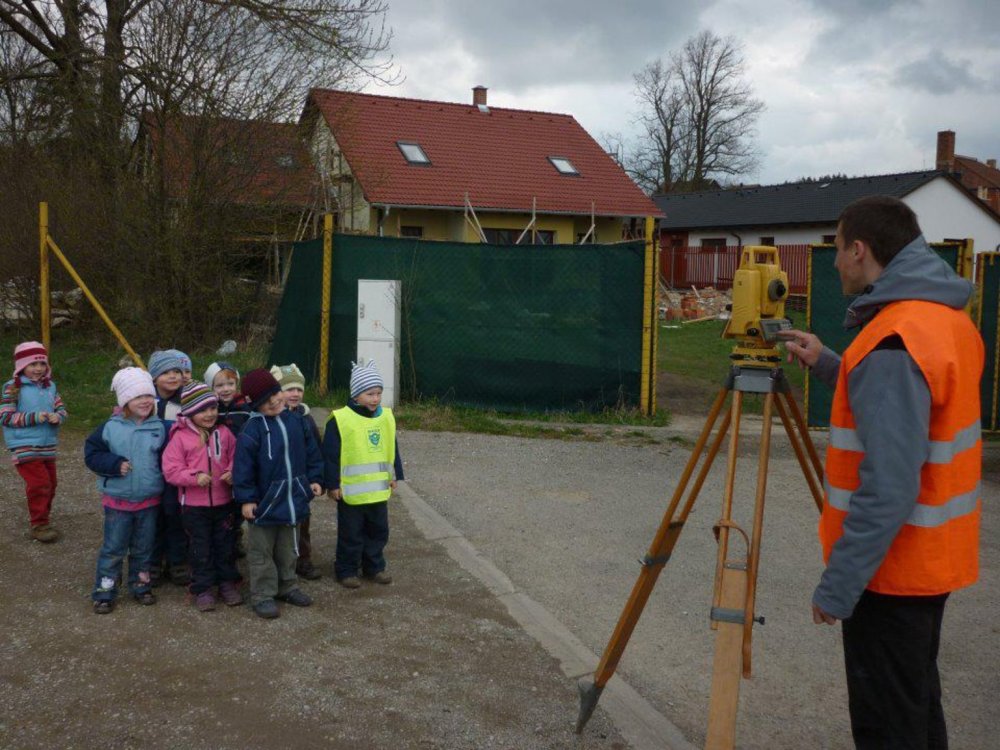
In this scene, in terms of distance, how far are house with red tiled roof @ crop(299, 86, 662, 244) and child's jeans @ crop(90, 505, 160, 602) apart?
18.2 metres

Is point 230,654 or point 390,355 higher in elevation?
point 390,355

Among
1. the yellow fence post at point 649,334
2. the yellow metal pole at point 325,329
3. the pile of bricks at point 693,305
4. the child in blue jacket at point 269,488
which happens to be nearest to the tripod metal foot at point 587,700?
the child in blue jacket at point 269,488

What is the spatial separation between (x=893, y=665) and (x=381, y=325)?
799 cm

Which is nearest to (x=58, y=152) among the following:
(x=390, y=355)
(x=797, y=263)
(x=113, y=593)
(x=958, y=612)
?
(x=390, y=355)

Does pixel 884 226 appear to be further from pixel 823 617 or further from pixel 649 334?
pixel 649 334

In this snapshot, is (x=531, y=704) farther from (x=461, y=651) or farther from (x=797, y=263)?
(x=797, y=263)

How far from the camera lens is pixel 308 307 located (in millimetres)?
11234

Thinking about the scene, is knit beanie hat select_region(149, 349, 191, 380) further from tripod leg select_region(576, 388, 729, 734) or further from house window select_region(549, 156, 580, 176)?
house window select_region(549, 156, 580, 176)

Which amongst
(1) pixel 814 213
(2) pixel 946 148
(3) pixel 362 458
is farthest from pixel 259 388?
(2) pixel 946 148

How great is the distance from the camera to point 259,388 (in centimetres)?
496

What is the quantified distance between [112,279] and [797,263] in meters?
23.3

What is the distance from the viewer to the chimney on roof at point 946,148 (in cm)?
5312

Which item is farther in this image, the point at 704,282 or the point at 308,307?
the point at 704,282

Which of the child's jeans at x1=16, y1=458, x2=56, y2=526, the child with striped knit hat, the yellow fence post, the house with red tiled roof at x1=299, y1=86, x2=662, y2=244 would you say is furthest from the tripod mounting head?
the house with red tiled roof at x1=299, y1=86, x2=662, y2=244
